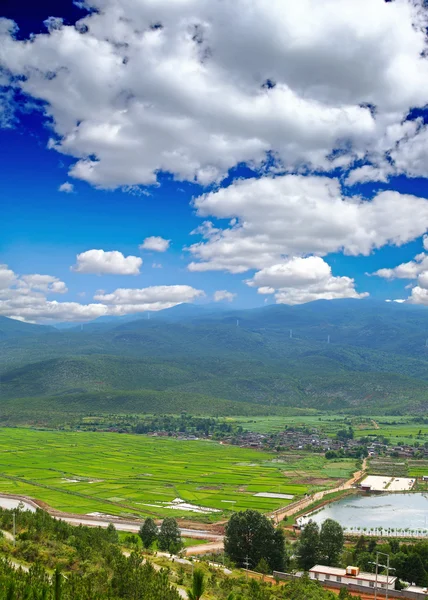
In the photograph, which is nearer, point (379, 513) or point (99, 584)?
point (99, 584)

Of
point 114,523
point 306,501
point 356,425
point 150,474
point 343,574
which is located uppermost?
point 356,425

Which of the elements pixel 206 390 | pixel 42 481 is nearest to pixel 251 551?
pixel 42 481

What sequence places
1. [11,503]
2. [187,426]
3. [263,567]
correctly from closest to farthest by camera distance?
[263,567], [11,503], [187,426]

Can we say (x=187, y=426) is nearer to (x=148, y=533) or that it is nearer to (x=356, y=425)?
(x=356, y=425)

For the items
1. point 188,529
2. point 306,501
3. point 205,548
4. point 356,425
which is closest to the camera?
point 205,548

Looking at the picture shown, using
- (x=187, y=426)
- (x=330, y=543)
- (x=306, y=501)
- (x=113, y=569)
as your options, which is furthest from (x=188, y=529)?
(x=187, y=426)

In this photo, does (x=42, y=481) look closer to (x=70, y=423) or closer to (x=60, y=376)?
(x=70, y=423)
